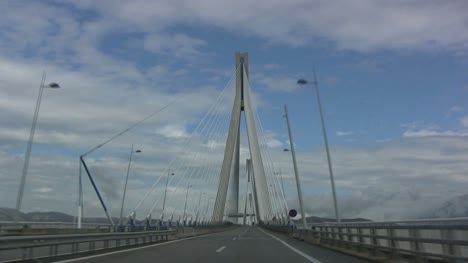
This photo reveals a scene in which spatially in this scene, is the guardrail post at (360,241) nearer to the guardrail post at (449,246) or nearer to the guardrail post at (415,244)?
the guardrail post at (415,244)

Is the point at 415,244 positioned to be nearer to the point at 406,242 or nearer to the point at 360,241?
the point at 406,242

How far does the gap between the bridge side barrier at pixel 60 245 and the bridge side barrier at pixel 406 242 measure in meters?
8.92

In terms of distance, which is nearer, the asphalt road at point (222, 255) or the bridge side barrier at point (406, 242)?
the bridge side barrier at point (406, 242)

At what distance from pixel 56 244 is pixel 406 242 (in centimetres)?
915

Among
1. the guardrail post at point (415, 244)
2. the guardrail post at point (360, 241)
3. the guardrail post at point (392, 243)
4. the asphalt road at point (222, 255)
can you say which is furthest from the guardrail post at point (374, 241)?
the guardrail post at point (415, 244)

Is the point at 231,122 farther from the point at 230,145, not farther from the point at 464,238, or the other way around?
A: the point at 464,238

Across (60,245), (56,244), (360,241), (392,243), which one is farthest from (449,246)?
(60,245)

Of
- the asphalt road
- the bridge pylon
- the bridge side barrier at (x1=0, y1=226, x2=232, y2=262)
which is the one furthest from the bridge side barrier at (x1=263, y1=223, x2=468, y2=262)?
the bridge pylon

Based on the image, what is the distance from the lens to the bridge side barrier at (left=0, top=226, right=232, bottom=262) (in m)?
12.0

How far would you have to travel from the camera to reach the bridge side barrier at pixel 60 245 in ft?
39.4

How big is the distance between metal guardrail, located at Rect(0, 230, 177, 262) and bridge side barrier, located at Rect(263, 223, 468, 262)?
893 cm

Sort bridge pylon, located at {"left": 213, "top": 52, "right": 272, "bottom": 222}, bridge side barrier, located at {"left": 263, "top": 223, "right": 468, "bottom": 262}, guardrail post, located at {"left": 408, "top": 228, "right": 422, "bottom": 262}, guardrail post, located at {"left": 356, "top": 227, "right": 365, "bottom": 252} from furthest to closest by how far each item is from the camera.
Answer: bridge pylon, located at {"left": 213, "top": 52, "right": 272, "bottom": 222} → guardrail post, located at {"left": 356, "top": 227, "right": 365, "bottom": 252} → guardrail post, located at {"left": 408, "top": 228, "right": 422, "bottom": 262} → bridge side barrier, located at {"left": 263, "top": 223, "right": 468, "bottom": 262}

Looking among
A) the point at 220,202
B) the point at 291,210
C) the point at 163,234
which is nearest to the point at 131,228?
the point at 163,234

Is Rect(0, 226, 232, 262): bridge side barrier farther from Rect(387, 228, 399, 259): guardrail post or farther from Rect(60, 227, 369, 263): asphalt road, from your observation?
Rect(387, 228, 399, 259): guardrail post
